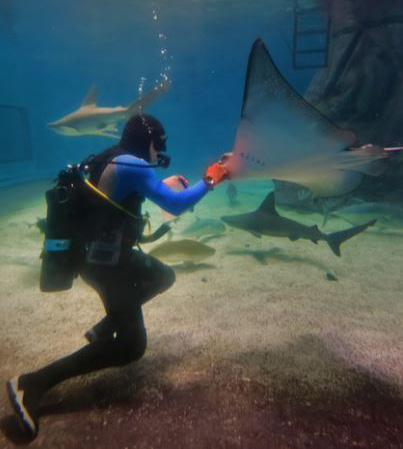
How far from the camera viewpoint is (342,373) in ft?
8.86

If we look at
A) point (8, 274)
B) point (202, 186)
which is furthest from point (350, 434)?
point (8, 274)

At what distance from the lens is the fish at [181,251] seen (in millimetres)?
5871

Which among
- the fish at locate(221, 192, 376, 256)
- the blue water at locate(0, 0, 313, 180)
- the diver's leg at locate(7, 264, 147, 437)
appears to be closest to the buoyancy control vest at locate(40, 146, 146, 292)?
the diver's leg at locate(7, 264, 147, 437)

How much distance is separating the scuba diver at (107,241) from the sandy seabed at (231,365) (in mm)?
258

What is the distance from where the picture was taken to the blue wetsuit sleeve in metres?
2.72

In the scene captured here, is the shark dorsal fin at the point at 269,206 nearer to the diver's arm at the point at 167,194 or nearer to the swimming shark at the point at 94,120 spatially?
the swimming shark at the point at 94,120

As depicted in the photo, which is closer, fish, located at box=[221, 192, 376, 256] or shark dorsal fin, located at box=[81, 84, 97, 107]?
fish, located at box=[221, 192, 376, 256]

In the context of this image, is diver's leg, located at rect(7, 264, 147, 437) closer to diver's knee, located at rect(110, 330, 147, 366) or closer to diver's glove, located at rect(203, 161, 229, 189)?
diver's knee, located at rect(110, 330, 147, 366)

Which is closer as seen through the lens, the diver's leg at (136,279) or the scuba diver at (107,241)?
the scuba diver at (107,241)

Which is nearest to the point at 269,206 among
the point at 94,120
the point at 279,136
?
the point at 279,136

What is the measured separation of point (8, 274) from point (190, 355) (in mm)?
4132

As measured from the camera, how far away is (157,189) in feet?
9.04

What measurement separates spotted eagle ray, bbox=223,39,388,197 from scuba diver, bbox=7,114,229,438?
362 millimetres

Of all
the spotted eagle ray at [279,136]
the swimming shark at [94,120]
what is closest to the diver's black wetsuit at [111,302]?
the spotted eagle ray at [279,136]
